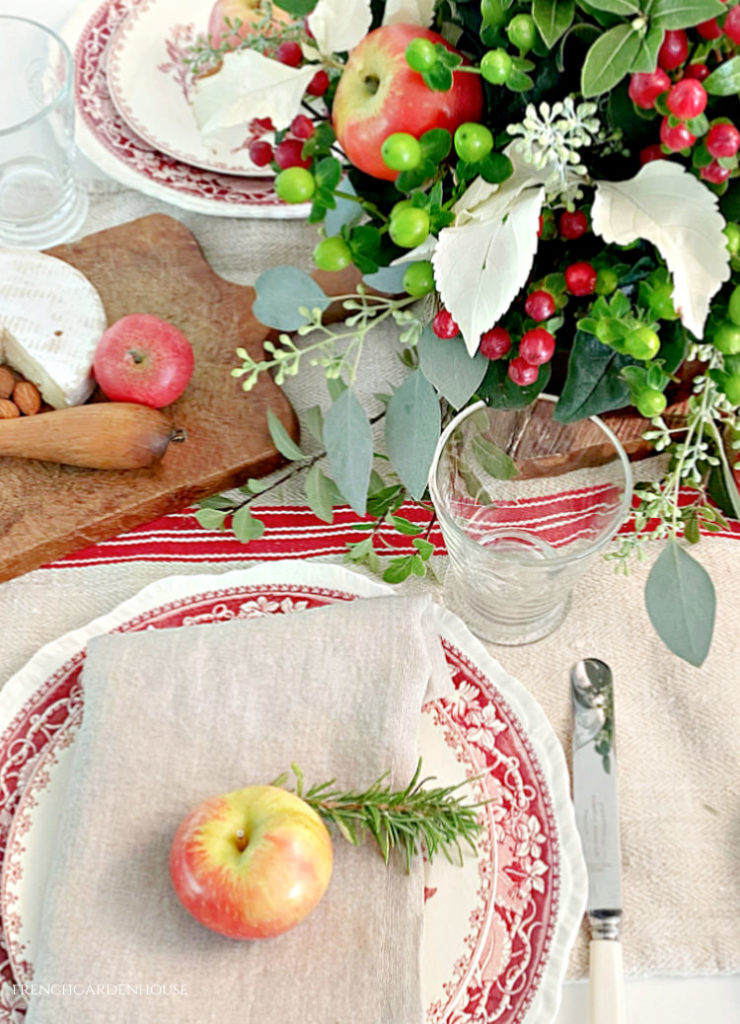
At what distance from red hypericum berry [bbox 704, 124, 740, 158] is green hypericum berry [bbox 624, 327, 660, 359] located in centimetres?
8

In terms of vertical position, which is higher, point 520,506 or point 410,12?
point 410,12

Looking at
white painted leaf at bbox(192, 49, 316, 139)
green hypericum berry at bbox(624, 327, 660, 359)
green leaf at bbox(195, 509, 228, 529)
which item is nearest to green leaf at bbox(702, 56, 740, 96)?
green hypericum berry at bbox(624, 327, 660, 359)

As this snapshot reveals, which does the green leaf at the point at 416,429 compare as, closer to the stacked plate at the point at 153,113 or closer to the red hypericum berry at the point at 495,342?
the red hypericum berry at the point at 495,342

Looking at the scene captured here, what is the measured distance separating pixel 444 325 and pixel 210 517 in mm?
310

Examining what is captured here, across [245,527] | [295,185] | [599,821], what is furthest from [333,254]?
[599,821]

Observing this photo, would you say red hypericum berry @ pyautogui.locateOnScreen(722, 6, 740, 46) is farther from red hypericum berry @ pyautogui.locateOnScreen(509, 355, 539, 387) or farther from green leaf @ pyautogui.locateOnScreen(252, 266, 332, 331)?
green leaf @ pyautogui.locateOnScreen(252, 266, 332, 331)

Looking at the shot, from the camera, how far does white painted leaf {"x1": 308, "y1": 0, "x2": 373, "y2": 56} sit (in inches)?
19.9

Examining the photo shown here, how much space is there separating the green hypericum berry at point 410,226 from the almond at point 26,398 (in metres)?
0.45

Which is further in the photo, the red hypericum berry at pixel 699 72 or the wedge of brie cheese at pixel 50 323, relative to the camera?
the wedge of brie cheese at pixel 50 323

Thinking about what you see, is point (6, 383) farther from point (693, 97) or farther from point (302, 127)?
point (693, 97)

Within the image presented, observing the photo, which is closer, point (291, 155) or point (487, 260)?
point (487, 260)

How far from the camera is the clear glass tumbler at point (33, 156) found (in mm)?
896

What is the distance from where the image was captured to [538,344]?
1.62ft

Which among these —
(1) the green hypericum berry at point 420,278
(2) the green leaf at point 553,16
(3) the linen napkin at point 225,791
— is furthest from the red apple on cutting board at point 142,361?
(2) the green leaf at point 553,16
